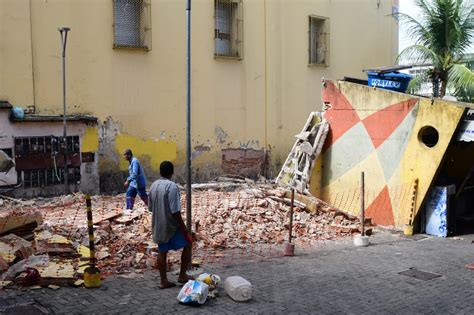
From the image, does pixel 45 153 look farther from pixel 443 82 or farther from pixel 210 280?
pixel 443 82

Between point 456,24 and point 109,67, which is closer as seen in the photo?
point 109,67

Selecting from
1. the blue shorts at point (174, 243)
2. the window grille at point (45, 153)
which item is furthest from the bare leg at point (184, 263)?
the window grille at point (45, 153)

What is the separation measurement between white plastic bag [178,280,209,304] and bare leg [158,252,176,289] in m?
0.54

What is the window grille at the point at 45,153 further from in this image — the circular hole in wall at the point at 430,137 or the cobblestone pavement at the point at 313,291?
the circular hole in wall at the point at 430,137

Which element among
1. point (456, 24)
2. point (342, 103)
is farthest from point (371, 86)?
point (456, 24)

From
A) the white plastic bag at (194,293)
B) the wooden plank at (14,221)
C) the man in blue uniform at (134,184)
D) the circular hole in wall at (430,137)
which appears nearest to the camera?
the white plastic bag at (194,293)

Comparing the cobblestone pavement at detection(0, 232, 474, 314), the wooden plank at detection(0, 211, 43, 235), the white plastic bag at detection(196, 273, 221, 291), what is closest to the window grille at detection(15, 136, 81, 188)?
the wooden plank at detection(0, 211, 43, 235)

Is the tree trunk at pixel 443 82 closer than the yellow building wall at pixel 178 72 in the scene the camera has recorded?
No

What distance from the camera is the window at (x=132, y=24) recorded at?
1473 cm

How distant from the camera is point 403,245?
976 centimetres

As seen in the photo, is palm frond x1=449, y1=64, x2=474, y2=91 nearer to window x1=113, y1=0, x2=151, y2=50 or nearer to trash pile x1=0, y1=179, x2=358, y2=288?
trash pile x1=0, y1=179, x2=358, y2=288

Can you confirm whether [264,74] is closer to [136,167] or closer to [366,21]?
[366,21]

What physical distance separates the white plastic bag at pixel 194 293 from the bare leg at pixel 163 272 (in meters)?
0.54

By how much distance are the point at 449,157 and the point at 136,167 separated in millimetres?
6897
